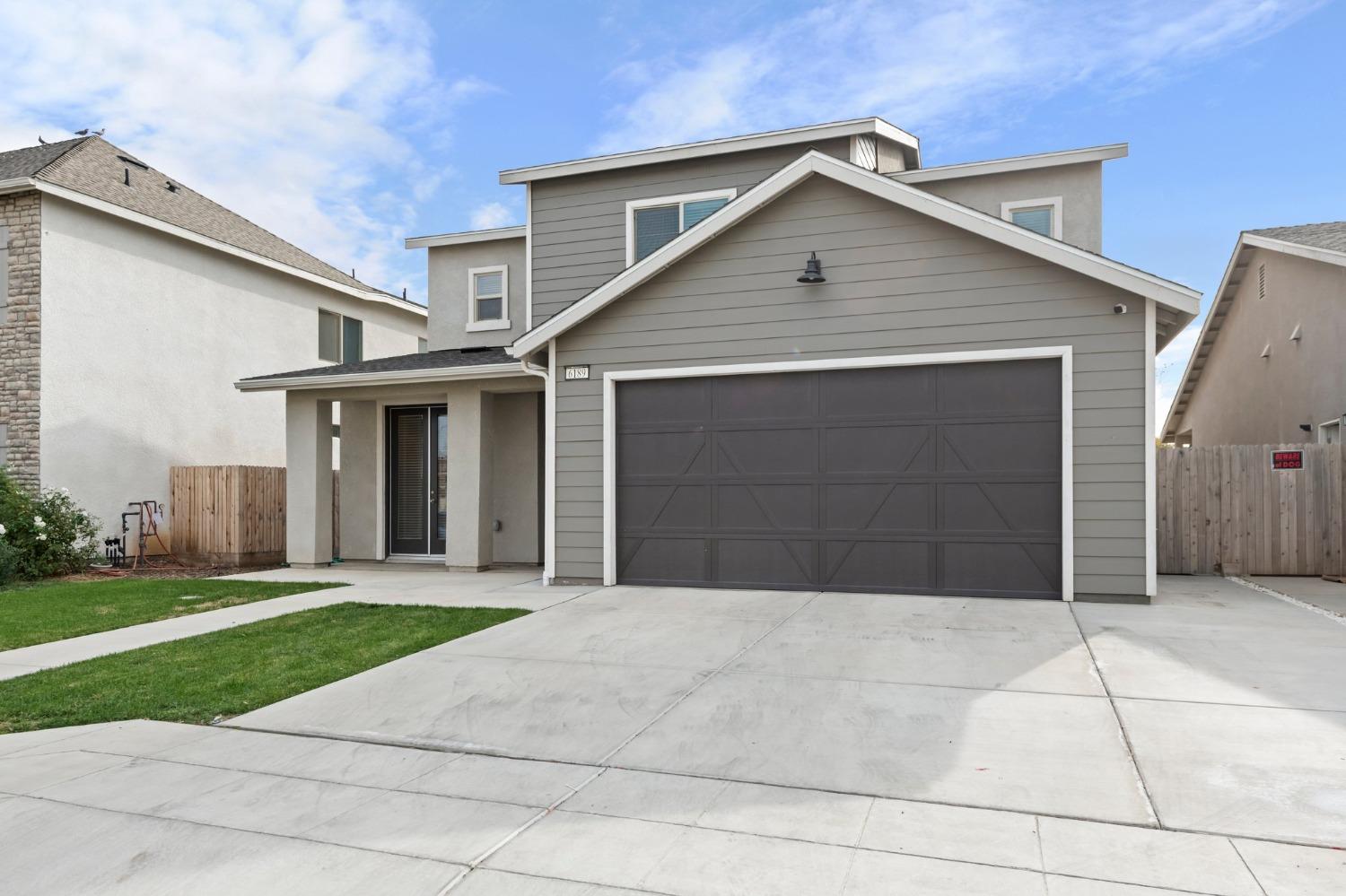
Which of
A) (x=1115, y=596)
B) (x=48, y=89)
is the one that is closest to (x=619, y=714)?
(x=1115, y=596)

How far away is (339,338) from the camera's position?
2077 cm

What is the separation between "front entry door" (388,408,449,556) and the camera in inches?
553

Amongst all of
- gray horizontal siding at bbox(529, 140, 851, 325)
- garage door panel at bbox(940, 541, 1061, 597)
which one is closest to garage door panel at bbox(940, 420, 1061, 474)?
garage door panel at bbox(940, 541, 1061, 597)

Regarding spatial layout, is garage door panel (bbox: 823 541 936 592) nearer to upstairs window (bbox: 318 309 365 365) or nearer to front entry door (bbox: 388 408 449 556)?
front entry door (bbox: 388 408 449 556)

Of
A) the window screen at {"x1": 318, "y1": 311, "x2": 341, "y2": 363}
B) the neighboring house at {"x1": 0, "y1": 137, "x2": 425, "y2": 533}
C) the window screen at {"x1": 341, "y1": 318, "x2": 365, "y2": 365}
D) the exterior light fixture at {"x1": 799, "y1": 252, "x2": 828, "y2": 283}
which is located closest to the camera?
the exterior light fixture at {"x1": 799, "y1": 252, "x2": 828, "y2": 283}

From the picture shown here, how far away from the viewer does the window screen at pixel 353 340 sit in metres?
20.9

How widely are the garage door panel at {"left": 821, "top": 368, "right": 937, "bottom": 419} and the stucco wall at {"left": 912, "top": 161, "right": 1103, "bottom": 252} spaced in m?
4.02

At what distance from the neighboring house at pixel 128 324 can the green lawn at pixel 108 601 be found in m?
3.30

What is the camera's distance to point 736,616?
8367mm

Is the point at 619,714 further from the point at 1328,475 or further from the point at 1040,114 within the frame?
the point at 1040,114

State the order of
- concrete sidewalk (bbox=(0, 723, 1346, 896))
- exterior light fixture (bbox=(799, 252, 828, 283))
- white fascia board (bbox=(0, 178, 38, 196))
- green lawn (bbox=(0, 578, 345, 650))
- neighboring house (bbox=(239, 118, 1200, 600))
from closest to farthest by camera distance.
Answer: concrete sidewalk (bbox=(0, 723, 1346, 896)) < green lawn (bbox=(0, 578, 345, 650)) < neighboring house (bbox=(239, 118, 1200, 600)) < exterior light fixture (bbox=(799, 252, 828, 283)) < white fascia board (bbox=(0, 178, 38, 196))

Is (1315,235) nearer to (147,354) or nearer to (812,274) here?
(812,274)

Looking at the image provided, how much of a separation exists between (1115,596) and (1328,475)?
16.9 ft

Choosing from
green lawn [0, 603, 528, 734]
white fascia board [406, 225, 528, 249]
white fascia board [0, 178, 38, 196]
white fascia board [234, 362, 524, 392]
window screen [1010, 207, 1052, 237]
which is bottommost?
green lawn [0, 603, 528, 734]
